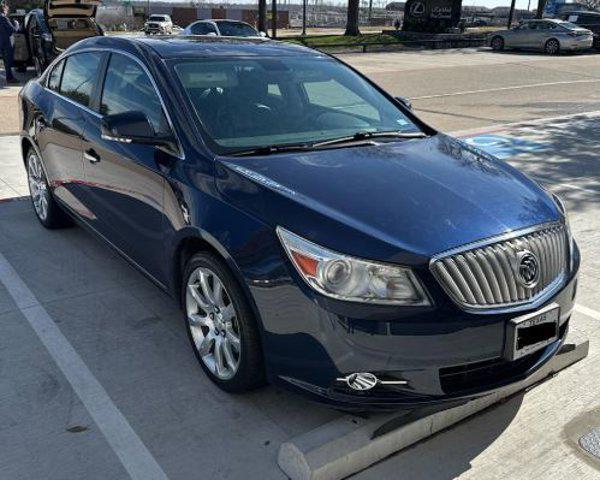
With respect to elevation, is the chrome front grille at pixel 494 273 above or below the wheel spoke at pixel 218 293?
above

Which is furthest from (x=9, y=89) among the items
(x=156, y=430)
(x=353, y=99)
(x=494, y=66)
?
(x=494, y=66)

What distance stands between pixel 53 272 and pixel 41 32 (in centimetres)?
1314

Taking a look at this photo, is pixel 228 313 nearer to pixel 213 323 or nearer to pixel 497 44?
pixel 213 323

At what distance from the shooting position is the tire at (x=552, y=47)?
27888 millimetres

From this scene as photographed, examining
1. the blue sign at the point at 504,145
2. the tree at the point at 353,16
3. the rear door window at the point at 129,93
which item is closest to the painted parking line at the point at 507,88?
the blue sign at the point at 504,145

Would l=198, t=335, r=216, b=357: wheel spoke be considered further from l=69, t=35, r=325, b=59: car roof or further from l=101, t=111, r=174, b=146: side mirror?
l=69, t=35, r=325, b=59: car roof

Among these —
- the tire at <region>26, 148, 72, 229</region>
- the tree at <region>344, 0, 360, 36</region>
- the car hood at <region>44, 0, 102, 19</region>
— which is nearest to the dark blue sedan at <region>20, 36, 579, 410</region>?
the tire at <region>26, 148, 72, 229</region>

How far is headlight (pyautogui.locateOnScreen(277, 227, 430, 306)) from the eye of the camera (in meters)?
2.47

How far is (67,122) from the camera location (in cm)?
462

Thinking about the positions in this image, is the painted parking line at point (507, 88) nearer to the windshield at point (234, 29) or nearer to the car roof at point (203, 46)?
the windshield at point (234, 29)

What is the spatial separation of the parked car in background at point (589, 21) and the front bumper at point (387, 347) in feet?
104

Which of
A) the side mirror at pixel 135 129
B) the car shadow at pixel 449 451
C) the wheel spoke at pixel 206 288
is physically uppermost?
the side mirror at pixel 135 129

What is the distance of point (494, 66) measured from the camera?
21.9 m

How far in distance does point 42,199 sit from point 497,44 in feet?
97.1
